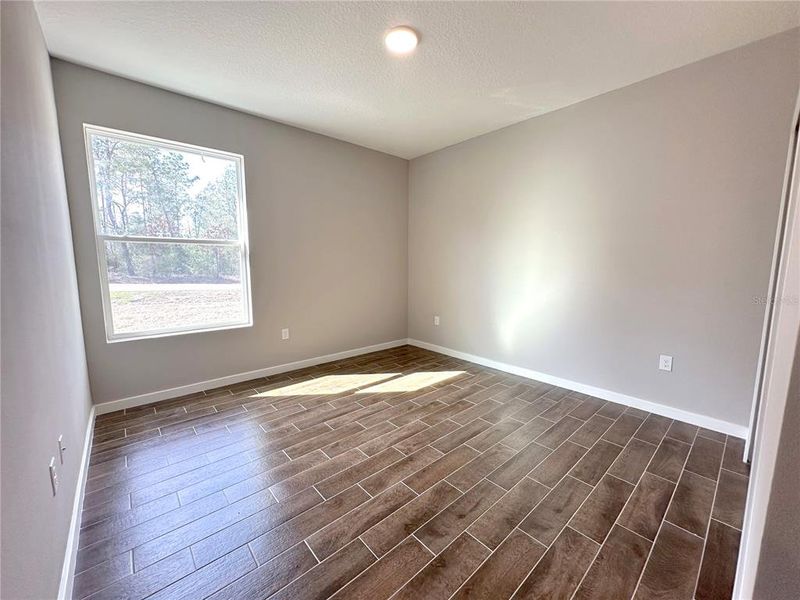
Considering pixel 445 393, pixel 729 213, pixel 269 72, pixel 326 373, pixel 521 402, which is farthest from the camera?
pixel 326 373

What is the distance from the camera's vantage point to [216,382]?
10.2ft

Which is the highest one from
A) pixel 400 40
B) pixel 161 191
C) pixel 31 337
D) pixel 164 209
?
pixel 400 40

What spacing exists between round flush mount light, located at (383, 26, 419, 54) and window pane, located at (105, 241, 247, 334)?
7.28 ft

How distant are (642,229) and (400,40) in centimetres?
224

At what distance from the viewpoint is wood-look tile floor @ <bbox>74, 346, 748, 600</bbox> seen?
1.26m

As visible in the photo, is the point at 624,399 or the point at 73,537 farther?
the point at 624,399

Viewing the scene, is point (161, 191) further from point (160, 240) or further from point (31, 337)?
point (31, 337)

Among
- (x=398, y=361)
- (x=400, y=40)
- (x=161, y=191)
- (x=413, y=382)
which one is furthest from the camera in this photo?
(x=398, y=361)

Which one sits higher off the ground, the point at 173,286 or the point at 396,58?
the point at 396,58

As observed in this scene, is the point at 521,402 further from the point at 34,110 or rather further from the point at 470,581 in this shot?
the point at 34,110

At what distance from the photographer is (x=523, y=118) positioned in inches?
123

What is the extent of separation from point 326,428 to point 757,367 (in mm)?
2916

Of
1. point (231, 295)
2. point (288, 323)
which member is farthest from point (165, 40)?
point (288, 323)

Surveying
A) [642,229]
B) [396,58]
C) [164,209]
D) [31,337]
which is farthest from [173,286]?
[642,229]
